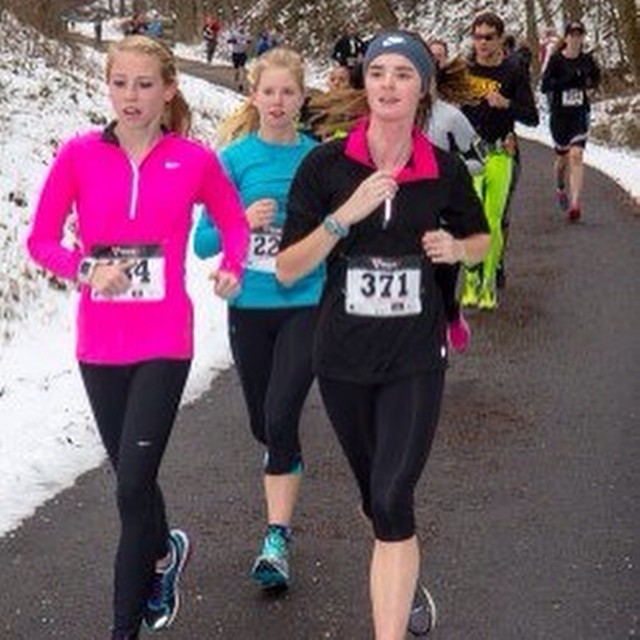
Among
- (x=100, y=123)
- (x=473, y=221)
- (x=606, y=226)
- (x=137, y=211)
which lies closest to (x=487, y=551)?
(x=473, y=221)

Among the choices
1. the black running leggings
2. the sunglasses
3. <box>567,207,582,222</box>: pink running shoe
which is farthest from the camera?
<box>567,207,582,222</box>: pink running shoe

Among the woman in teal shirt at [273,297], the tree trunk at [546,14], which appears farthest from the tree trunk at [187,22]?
the woman in teal shirt at [273,297]

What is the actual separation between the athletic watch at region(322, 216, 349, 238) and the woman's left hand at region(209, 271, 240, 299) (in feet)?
1.72

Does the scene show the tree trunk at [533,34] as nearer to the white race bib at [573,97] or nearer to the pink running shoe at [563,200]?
the pink running shoe at [563,200]

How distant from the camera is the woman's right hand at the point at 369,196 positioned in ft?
11.7

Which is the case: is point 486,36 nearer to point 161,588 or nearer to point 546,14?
point 161,588

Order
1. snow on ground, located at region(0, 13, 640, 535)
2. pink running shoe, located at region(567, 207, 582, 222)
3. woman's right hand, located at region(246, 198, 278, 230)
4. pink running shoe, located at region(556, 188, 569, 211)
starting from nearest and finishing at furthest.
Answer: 1. woman's right hand, located at region(246, 198, 278, 230)
2. snow on ground, located at region(0, 13, 640, 535)
3. pink running shoe, located at region(567, 207, 582, 222)
4. pink running shoe, located at region(556, 188, 569, 211)

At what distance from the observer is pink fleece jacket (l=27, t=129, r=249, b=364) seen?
13.1ft

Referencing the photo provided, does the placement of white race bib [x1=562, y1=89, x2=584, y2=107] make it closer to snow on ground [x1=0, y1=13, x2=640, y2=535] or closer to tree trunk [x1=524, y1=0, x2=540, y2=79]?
snow on ground [x1=0, y1=13, x2=640, y2=535]

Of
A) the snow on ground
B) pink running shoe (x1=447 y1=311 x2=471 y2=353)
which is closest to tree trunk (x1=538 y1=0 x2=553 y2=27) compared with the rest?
the snow on ground

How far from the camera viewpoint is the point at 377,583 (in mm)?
3824

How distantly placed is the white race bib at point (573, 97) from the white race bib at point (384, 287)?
10330 millimetres

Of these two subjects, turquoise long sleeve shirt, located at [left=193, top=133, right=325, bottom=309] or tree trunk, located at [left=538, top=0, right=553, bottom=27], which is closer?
turquoise long sleeve shirt, located at [left=193, top=133, right=325, bottom=309]

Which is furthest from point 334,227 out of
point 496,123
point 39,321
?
point 39,321
